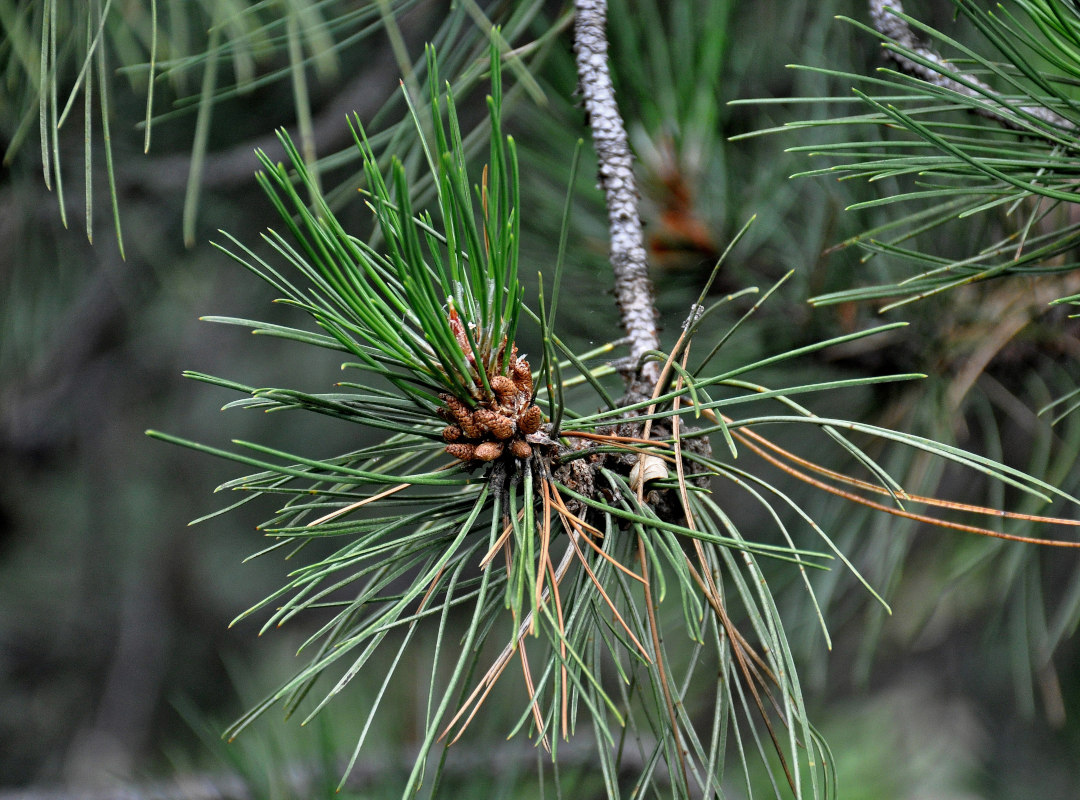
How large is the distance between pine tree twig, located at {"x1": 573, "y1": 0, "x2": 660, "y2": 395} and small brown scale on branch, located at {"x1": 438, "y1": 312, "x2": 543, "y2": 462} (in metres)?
0.08

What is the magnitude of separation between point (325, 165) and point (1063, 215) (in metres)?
0.49

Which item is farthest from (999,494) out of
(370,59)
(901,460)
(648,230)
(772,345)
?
(370,59)

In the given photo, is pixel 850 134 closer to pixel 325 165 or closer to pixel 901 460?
pixel 901 460

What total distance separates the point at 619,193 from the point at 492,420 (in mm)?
153

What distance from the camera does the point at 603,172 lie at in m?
0.36

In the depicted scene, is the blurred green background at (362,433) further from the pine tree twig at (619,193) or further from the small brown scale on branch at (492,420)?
the small brown scale on branch at (492,420)

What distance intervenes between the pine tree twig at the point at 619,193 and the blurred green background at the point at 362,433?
112mm

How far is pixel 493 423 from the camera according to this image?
27 cm

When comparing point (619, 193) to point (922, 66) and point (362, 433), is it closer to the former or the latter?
point (922, 66)

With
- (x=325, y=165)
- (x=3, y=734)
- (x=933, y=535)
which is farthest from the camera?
(x=3, y=734)

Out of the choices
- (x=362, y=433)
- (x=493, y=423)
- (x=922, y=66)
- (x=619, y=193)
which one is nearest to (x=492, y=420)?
(x=493, y=423)

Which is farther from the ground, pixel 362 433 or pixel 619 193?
pixel 619 193

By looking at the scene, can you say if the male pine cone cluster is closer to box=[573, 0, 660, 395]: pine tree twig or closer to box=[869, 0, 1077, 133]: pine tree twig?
box=[573, 0, 660, 395]: pine tree twig

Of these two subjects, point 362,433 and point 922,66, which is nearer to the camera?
point 922,66
